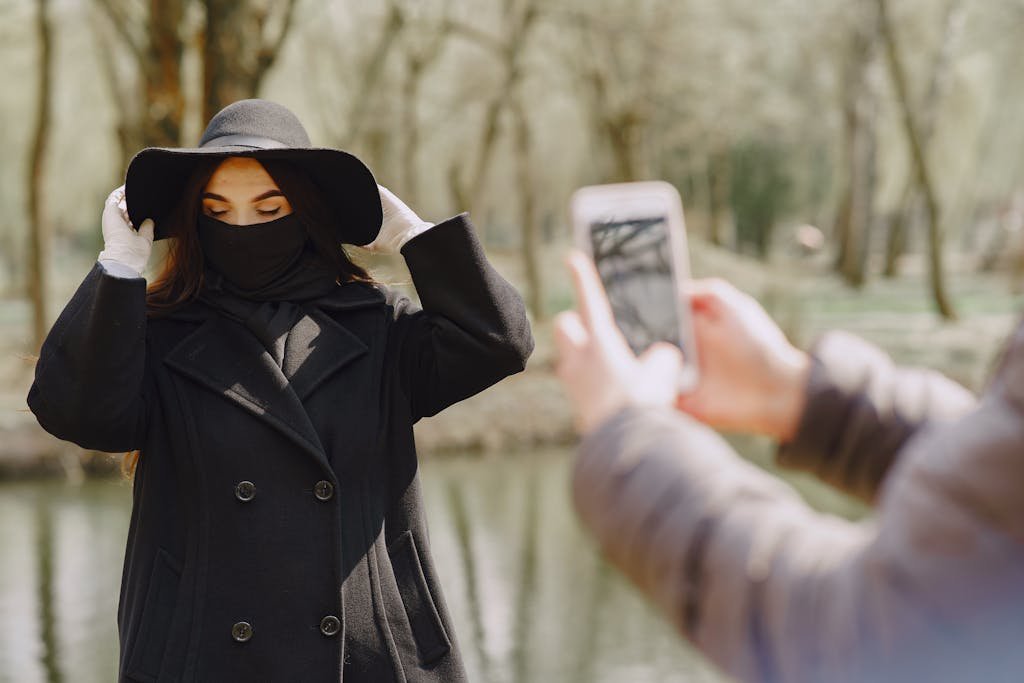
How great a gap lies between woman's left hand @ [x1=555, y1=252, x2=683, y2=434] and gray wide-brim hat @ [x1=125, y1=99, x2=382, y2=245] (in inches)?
55.2

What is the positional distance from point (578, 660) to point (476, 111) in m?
24.1

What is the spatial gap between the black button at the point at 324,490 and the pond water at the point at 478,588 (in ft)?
13.6

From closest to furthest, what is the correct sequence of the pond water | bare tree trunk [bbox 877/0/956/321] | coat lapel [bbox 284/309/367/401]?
coat lapel [bbox 284/309/367/401]
the pond water
bare tree trunk [bbox 877/0/956/321]

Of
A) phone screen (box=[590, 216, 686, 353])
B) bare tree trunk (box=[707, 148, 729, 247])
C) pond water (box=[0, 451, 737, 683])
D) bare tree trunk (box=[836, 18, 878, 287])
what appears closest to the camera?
phone screen (box=[590, 216, 686, 353])

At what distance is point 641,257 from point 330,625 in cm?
122

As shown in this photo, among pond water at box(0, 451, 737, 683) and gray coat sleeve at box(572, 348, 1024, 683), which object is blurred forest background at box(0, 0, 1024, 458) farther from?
gray coat sleeve at box(572, 348, 1024, 683)

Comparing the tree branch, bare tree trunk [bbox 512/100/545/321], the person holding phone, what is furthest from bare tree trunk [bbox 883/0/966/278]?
the person holding phone

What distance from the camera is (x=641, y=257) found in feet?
5.08

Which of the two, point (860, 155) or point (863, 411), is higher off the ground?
point (863, 411)

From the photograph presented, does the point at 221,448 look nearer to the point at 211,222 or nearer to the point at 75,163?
the point at 211,222

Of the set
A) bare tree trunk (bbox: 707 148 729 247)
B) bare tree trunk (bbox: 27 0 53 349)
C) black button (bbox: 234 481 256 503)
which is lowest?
bare tree trunk (bbox: 707 148 729 247)

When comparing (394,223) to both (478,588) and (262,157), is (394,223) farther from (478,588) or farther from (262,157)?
(478,588)

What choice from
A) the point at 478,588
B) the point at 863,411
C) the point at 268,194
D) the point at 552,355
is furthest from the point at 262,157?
the point at 552,355

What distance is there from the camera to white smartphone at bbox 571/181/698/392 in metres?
1.45
